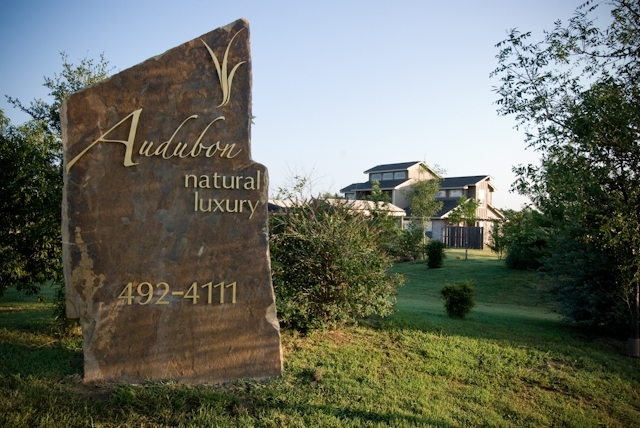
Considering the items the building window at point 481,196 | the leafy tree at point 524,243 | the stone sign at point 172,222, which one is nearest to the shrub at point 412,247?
the leafy tree at point 524,243

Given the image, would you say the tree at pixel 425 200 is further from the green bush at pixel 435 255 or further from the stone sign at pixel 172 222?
the stone sign at pixel 172 222

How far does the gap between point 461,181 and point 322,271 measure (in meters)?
37.4

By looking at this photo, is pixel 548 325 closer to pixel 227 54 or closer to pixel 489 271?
pixel 227 54

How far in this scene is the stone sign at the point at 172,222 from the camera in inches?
225

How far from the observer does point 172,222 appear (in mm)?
5914

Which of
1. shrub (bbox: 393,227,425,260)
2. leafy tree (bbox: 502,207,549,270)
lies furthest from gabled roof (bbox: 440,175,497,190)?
leafy tree (bbox: 502,207,549,270)

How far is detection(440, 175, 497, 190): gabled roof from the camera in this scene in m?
42.0

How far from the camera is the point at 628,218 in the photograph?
8406mm

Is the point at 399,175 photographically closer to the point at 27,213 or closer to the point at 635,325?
the point at 635,325

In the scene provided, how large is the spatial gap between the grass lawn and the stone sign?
411 mm

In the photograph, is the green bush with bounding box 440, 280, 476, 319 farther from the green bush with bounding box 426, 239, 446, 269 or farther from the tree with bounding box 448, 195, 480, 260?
the tree with bounding box 448, 195, 480, 260

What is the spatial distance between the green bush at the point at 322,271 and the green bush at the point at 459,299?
98.3 inches

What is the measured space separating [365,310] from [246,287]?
2.65 metres

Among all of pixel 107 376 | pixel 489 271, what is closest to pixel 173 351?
pixel 107 376
